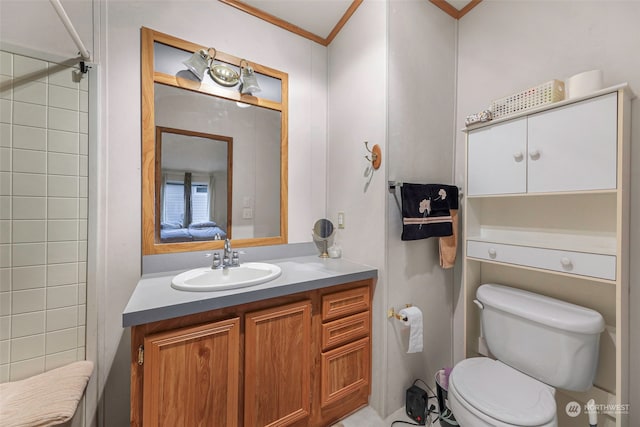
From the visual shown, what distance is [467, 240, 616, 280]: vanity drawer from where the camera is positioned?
999mm

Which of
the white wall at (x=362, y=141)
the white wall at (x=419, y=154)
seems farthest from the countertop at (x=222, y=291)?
the white wall at (x=419, y=154)

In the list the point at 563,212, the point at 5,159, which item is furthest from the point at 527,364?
the point at 5,159

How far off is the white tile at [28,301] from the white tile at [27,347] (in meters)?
0.12

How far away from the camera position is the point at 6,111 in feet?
3.42

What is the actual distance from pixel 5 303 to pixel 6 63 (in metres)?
1.02

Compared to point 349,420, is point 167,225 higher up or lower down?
higher up

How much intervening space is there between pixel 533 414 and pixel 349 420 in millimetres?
926

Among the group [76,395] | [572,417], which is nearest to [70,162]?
[76,395]

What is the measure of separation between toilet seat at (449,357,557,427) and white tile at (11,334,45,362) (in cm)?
191

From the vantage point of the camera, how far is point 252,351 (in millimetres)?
1119

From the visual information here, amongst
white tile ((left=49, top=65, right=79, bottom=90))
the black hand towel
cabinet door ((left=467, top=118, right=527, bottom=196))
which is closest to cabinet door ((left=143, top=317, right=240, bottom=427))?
the black hand towel

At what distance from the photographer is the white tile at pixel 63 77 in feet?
3.79

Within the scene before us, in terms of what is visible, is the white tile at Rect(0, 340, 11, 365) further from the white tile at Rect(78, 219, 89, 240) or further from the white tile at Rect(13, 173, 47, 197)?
the white tile at Rect(13, 173, 47, 197)

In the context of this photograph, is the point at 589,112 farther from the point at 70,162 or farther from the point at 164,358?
the point at 70,162
